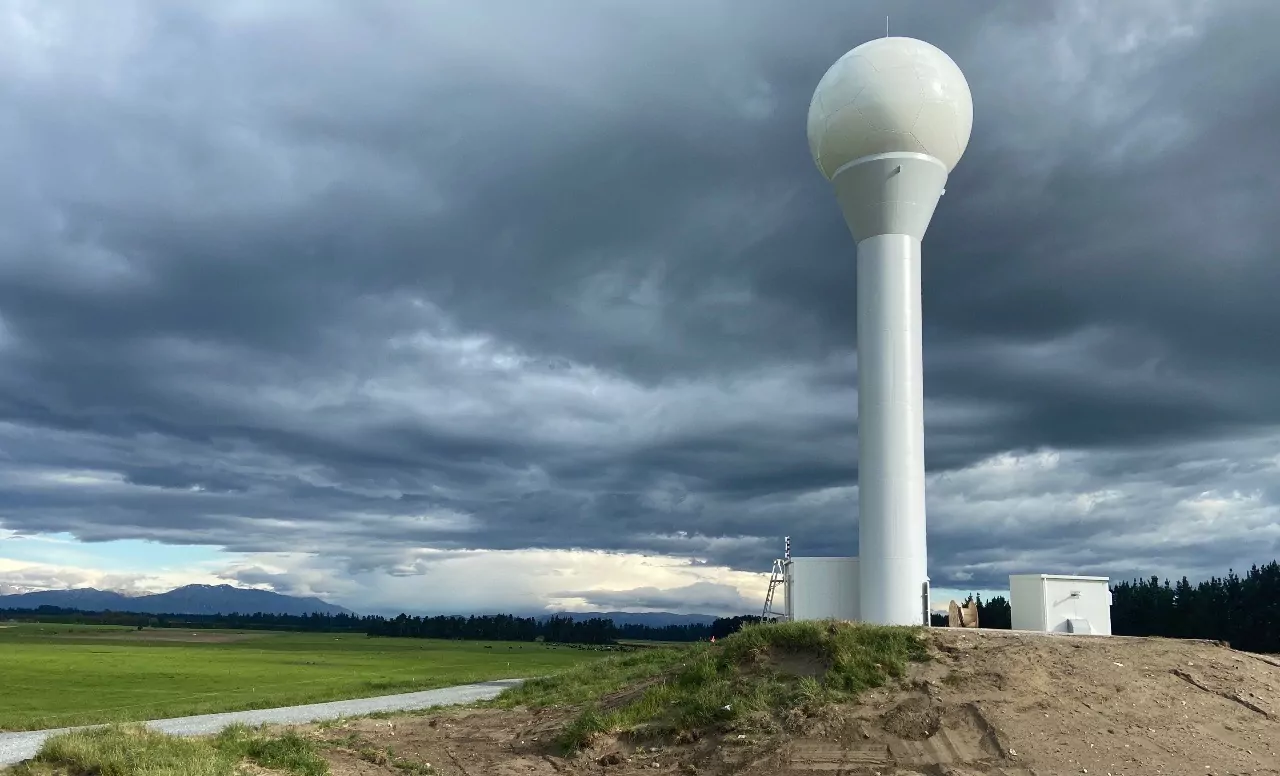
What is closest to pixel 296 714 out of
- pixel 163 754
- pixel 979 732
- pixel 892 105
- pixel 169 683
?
pixel 163 754

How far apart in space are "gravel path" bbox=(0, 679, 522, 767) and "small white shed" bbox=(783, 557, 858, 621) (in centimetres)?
1153

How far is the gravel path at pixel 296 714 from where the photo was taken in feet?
71.9

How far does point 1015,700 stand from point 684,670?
7.60 m

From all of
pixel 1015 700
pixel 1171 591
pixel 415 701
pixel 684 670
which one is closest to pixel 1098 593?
pixel 1015 700

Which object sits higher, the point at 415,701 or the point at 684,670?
the point at 684,670

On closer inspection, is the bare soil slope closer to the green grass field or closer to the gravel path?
the gravel path

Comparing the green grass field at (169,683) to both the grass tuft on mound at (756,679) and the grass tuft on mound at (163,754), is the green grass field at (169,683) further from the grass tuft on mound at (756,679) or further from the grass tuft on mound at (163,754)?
the grass tuft on mound at (756,679)

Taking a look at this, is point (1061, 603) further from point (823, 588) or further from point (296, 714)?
point (296, 714)

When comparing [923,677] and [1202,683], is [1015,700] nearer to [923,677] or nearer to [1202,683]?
[923,677]

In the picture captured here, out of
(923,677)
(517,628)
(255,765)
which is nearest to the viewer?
(255,765)

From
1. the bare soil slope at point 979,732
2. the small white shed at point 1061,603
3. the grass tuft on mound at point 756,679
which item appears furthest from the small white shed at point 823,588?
the bare soil slope at point 979,732

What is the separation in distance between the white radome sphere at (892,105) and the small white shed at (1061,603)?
12699 millimetres

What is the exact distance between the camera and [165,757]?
47.9 feet

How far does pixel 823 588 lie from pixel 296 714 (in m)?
16.9
